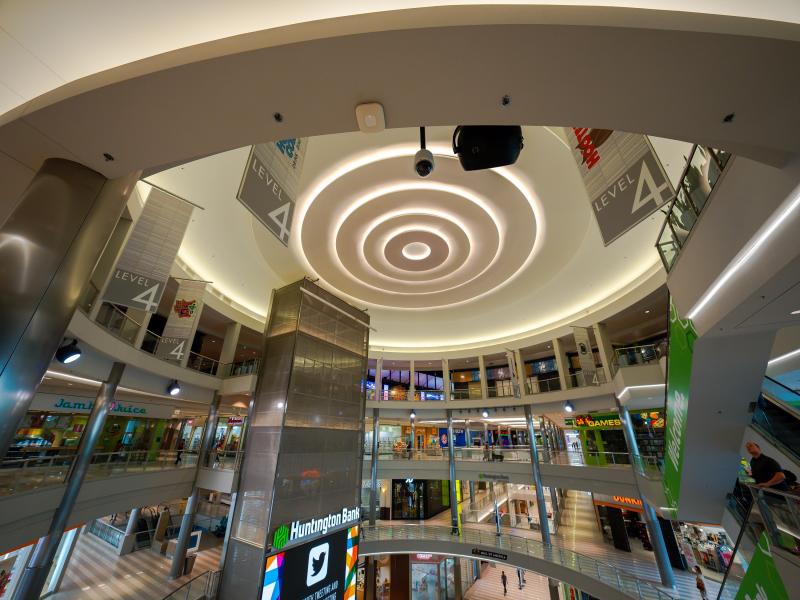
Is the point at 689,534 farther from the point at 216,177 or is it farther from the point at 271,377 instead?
the point at 216,177

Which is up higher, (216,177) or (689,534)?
(216,177)

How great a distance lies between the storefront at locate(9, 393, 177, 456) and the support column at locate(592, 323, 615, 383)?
59.2 feet

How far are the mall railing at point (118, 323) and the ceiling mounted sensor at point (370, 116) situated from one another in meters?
9.58

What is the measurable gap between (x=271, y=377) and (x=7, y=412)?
9075mm

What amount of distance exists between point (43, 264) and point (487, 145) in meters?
3.09

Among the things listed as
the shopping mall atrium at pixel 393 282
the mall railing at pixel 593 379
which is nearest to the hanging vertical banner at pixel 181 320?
the shopping mall atrium at pixel 393 282

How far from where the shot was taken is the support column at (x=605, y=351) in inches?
509

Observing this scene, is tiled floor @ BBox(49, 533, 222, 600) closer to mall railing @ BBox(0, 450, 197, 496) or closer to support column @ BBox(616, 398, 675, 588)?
mall railing @ BBox(0, 450, 197, 496)

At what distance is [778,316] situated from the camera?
3793mm

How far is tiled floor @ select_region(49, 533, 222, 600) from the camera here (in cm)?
1077

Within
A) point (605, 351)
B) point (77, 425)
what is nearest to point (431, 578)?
point (605, 351)

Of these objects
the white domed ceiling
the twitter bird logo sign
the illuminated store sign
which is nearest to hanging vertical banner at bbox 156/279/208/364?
the white domed ceiling

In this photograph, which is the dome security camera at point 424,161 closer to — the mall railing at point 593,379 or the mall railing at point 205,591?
the mall railing at point 205,591

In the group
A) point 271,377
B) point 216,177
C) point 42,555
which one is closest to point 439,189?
point 216,177
